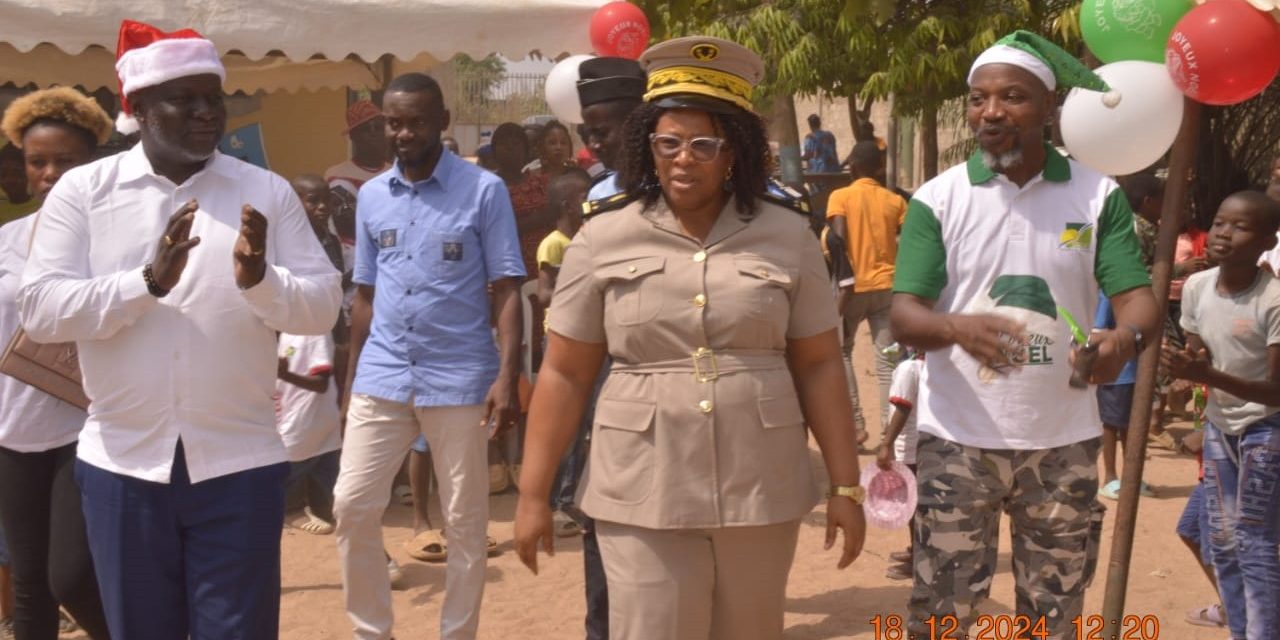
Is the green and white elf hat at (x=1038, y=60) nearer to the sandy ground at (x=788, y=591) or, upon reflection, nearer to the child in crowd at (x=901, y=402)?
the child in crowd at (x=901, y=402)

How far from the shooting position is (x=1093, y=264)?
4078 mm

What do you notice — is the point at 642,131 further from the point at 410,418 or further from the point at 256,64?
the point at 256,64

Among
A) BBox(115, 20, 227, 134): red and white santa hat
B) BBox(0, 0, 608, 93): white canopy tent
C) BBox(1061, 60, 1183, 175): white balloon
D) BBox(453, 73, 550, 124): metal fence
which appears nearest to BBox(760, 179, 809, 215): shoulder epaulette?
BBox(1061, 60, 1183, 175): white balloon

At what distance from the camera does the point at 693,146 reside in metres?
3.40

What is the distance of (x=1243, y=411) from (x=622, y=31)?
4.43 meters

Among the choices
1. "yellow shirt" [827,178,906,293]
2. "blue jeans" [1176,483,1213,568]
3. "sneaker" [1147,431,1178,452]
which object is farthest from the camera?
"sneaker" [1147,431,1178,452]

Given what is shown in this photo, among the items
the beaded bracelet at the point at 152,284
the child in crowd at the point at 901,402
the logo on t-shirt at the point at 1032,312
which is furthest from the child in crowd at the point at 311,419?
the logo on t-shirt at the point at 1032,312

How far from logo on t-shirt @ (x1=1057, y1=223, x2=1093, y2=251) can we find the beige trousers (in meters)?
1.23

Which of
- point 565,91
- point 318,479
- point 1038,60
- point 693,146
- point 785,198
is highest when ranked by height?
point 565,91

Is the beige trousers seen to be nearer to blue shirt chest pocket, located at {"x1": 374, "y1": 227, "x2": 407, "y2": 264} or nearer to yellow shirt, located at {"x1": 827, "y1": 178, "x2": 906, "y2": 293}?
blue shirt chest pocket, located at {"x1": 374, "y1": 227, "x2": 407, "y2": 264}

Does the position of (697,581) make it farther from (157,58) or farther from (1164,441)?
(1164,441)

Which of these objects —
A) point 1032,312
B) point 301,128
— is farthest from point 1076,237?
point 301,128

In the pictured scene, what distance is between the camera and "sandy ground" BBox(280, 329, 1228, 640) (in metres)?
6.16

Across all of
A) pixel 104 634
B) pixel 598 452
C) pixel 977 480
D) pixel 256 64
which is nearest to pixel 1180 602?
→ pixel 977 480
